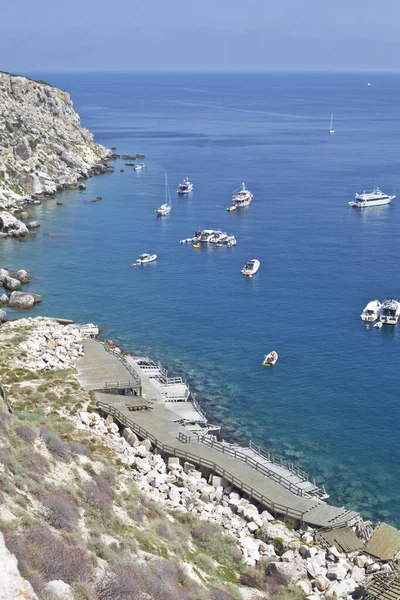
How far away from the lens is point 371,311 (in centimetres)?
8162

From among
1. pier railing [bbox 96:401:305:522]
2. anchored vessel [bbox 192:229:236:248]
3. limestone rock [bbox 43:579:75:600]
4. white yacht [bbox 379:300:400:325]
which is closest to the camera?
limestone rock [bbox 43:579:75:600]

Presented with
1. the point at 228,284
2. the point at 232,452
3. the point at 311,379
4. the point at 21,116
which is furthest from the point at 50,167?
the point at 232,452

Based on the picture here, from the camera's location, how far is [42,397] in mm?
50469

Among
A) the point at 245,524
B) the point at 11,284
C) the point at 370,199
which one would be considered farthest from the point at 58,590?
the point at 370,199

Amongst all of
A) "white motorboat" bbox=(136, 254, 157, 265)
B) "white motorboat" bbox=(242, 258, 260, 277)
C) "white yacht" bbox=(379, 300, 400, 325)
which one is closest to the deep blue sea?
"white motorboat" bbox=(242, 258, 260, 277)

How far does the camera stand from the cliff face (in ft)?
466

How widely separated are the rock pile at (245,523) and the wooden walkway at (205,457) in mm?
680

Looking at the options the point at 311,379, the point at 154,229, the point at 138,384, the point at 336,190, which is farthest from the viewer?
the point at 336,190

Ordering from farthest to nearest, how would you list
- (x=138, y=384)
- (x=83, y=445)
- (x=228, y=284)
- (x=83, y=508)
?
1. (x=228, y=284)
2. (x=138, y=384)
3. (x=83, y=445)
4. (x=83, y=508)

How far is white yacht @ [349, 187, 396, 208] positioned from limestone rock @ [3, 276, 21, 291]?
75910mm

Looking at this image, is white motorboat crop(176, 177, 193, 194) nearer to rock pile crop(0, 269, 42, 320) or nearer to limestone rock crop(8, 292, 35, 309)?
rock pile crop(0, 269, 42, 320)

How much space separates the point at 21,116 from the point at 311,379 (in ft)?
393

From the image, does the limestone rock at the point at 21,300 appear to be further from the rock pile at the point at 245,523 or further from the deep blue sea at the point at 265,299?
the rock pile at the point at 245,523

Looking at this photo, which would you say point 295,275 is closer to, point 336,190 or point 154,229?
point 154,229
